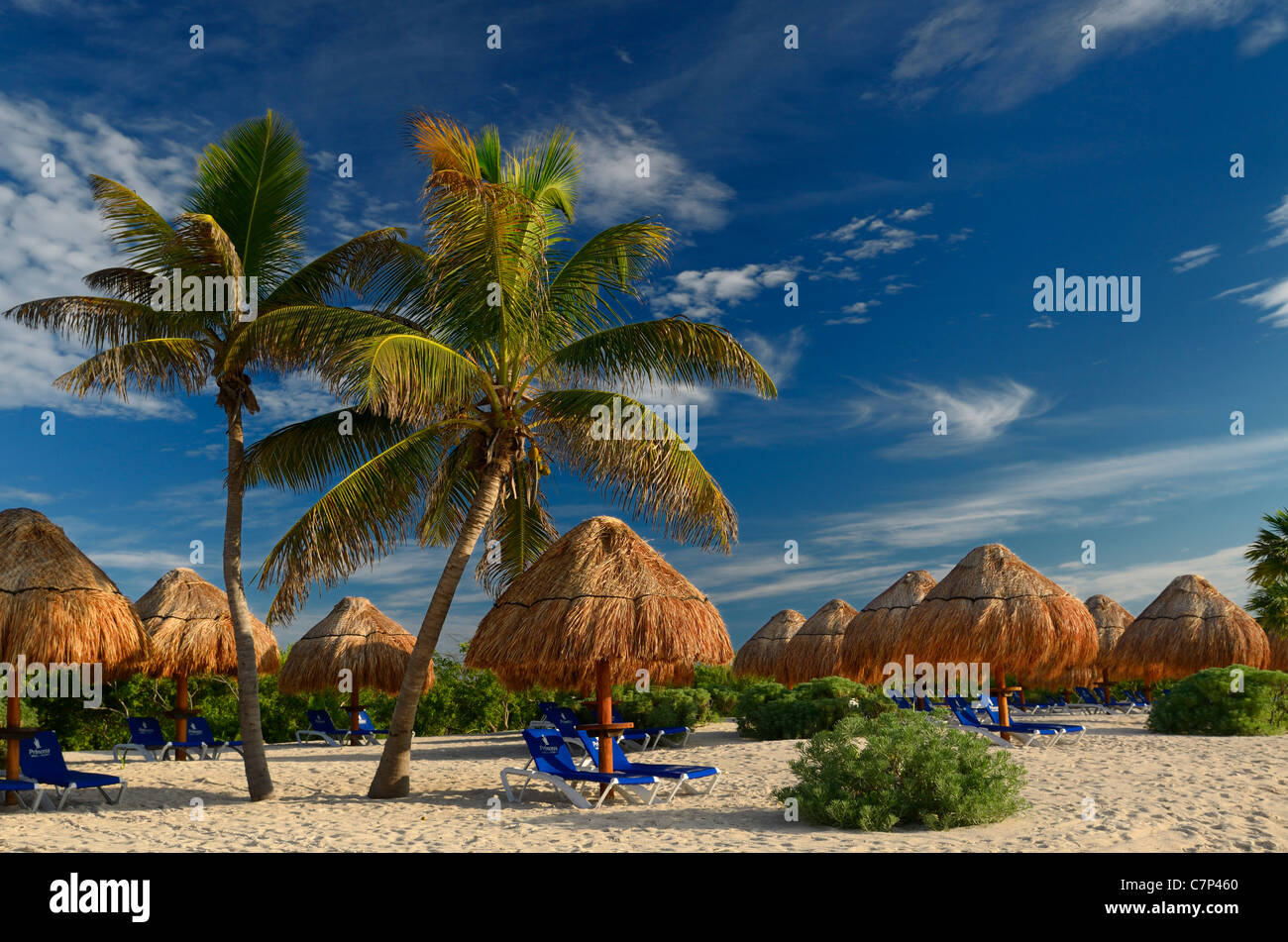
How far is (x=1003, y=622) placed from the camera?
1457cm

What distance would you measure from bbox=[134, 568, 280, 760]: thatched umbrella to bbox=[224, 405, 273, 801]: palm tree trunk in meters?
5.48

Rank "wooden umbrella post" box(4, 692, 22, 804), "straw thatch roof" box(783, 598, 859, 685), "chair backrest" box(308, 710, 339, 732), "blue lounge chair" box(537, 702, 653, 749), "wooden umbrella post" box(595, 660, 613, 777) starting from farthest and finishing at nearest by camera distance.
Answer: "straw thatch roof" box(783, 598, 859, 685)
"chair backrest" box(308, 710, 339, 732)
"blue lounge chair" box(537, 702, 653, 749)
"wooden umbrella post" box(4, 692, 22, 804)
"wooden umbrella post" box(595, 660, 613, 777)

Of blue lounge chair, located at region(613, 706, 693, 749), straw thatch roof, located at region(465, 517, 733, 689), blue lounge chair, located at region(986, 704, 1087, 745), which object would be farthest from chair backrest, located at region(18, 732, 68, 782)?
blue lounge chair, located at region(986, 704, 1087, 745)

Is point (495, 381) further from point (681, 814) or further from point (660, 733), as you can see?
point (660, 733)

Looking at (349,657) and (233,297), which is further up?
(233,297)

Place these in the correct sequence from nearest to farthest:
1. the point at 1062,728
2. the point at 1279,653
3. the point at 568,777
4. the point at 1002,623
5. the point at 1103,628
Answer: the point at 568,777 → the point at 1002,623 → the point at 1062,728 → the point at 1279,653 → the point at 1103,628

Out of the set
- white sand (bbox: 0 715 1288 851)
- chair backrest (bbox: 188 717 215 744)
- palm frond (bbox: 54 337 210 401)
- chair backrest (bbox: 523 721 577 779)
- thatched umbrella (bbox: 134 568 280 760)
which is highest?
palm frond (bbox: 54 337 210 401)

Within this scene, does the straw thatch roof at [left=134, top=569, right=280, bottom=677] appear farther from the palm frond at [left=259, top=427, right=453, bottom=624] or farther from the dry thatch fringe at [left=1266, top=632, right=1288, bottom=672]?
the dry thatch fringe at [left=1266, top=632, right=1288, bottom=672]

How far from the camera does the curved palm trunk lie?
10.4 m

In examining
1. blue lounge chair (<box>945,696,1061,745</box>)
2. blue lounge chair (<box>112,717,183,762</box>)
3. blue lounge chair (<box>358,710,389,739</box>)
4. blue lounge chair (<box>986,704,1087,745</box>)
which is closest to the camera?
blue lounge chair (<box>945,696,1061,745</box>)

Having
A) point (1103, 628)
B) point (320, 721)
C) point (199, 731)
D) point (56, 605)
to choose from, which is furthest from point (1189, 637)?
point (56, 605)

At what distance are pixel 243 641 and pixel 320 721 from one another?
10.6 metres

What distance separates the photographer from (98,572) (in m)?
11.3
